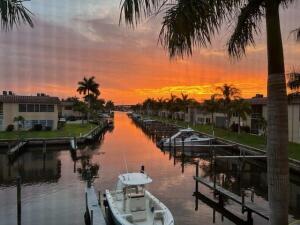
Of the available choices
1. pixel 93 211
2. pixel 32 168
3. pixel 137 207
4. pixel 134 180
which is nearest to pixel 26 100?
pixel 32 168

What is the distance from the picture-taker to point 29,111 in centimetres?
7031

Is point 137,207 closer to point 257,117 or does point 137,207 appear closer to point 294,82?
point 294,82

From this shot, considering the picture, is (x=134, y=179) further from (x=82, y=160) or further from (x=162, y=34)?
(x=82, y=160)

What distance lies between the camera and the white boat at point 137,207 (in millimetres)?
18656

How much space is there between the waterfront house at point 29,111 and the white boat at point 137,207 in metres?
52.9

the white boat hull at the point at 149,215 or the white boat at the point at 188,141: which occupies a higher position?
the white boat at the point at 188,141

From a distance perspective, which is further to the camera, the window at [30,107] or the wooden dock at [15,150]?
the window at [30,107]

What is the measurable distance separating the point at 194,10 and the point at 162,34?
0.75 meters

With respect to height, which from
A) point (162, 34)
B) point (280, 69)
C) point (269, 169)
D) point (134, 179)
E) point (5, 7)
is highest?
point (5, 7)

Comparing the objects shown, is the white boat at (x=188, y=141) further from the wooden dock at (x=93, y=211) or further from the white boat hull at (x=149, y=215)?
the white boat hull at (x=149, y=215)

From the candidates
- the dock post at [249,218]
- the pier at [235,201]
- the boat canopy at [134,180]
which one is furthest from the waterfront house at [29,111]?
the dock post at [249,218]

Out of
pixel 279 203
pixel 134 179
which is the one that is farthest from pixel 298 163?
pixel 279 203

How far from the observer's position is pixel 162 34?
681 centimetres

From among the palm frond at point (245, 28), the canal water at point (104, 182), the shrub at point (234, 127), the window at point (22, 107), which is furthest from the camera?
the shrub at point (234, 127)
